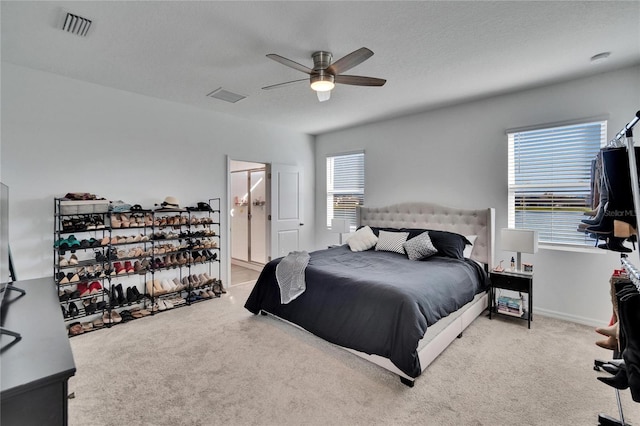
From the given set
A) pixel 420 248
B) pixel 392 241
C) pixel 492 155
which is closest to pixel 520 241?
pixel 420 248

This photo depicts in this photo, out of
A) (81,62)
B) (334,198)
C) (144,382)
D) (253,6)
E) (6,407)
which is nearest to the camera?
(6,407)

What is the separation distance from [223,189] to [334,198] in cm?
225

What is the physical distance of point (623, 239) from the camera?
1636 millimetres

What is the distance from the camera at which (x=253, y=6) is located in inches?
82.3

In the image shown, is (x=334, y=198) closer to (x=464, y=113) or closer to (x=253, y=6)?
(x=464, y=113)

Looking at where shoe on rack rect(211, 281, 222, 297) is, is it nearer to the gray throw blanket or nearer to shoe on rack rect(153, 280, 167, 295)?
shoe on rack rect(153, 280, 167, 295)

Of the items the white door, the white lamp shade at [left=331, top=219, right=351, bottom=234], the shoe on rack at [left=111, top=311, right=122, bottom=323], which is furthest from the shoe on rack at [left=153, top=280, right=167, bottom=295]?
the white lamp shade at [left=331, top=219, right=351, bottom=234]

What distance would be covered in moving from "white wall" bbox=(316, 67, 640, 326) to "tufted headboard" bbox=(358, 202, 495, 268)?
17 centimetres

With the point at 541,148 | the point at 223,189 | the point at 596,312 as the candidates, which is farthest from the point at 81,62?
the point at 596,312

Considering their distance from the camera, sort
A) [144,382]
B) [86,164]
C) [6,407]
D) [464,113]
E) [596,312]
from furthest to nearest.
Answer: [464,113]
[86,164]
[596,312]
[144,382]
[6,407]

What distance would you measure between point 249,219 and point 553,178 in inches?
209

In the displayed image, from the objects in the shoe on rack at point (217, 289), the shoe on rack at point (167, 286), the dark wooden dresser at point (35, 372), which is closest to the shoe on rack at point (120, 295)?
the shoe on rack at point (167, 286)

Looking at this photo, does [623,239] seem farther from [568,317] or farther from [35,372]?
[35,372]

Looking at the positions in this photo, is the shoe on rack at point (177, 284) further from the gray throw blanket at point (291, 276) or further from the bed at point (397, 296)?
the gray throw blanket at point (291, 276)
